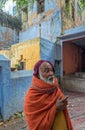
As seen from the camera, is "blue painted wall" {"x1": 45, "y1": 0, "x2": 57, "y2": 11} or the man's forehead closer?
the man's forehead

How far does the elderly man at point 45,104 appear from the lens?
204cm

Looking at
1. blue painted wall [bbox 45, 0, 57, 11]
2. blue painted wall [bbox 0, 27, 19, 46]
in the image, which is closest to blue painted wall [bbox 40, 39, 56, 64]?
blue painted wall [bbox 45, 0, 57, 11]

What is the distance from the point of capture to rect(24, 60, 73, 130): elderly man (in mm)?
2039

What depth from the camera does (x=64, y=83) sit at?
1330 cm

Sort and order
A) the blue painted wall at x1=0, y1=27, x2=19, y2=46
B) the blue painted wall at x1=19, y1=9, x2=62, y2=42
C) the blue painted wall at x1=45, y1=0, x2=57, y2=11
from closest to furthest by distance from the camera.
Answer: the blue painted wall at x1=19, y1=9, x2=62, y2=42 → the blue painted wall at x1=45, y1=0, x2=57, y2=11 → the blue painted wall at x1=0, y1=27, x2=19, y2=46

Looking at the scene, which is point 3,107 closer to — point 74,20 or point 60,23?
point 60,23

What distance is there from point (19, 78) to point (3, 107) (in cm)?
138

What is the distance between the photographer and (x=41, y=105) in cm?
207

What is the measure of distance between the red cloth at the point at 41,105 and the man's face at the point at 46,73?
52 millimetres

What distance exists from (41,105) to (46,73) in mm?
366

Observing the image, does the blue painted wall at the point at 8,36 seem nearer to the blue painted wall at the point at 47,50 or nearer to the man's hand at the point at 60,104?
the blue painted wall at the point at 47,50

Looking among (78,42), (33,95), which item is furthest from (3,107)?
(78,42)

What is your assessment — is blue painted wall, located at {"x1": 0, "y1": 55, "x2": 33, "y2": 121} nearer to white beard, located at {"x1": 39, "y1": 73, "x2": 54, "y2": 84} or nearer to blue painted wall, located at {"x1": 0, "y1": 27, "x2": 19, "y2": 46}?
white beard, located at {"x1": 39, "y1": 73, "x2": 54, "y2": 84}

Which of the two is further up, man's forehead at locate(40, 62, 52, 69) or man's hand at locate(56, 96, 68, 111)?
man's forehead at locate(40, 62, 52, 69)
